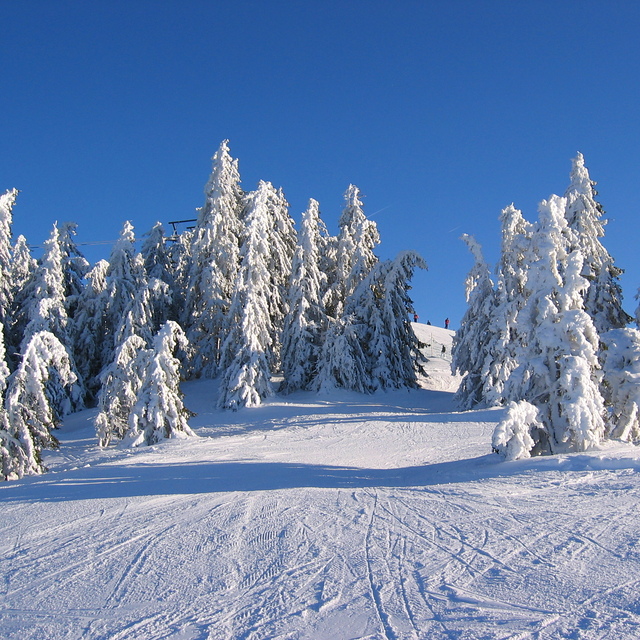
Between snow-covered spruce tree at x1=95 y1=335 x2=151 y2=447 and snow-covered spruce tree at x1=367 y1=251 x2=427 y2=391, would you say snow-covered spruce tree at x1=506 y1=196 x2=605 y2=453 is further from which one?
snow-covered spruce tree at x1=367 y1=251 x2=427 y2=391

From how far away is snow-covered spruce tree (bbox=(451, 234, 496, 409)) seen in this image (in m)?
23.1

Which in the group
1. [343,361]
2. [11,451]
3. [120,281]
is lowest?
[11,451]

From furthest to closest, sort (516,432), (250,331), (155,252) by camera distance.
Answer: (155,252)
(250,331)
(516,432)

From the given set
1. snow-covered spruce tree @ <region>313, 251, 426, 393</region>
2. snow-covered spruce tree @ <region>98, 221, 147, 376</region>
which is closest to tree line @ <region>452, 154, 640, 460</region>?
snow-covered spruce tree @ <region>313, 251, 426, 393</region>

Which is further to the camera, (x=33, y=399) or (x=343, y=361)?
(x=343, y=361)

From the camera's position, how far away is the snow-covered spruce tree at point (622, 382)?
1097 centimetres

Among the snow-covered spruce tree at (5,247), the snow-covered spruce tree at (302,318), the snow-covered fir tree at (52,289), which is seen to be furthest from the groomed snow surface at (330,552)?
the snow-covered spruce tree at (5,247)

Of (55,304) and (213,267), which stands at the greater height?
(213,267)

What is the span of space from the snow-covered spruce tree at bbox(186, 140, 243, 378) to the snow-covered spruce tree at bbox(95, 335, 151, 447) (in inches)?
320

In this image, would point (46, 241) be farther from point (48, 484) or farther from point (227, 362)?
point (48, 484)

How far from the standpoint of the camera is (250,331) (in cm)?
2417

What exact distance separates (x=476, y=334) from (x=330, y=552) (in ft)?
61.7

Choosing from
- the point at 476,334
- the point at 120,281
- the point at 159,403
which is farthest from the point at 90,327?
the point at 476,334

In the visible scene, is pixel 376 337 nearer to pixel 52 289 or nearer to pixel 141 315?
pixel 141 315
